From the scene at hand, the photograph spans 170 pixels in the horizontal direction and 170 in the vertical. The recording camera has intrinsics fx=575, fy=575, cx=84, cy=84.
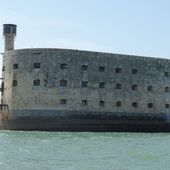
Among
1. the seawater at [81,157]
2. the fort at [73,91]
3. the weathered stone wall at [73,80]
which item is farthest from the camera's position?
the weathered stone wall at [73,80]

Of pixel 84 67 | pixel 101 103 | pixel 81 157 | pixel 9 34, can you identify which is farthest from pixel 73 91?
pixel 81 157

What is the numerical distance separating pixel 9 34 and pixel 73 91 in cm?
654

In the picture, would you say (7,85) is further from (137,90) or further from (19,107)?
(137,90)

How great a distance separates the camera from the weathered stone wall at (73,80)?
1453 inches

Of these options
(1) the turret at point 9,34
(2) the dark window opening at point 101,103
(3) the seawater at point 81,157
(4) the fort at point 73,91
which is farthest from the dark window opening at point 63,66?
(3) the seawater at point 81,157

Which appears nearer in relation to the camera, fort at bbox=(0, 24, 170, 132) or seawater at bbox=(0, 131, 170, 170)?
seawater at bbox=(0, 131, 170, 170)

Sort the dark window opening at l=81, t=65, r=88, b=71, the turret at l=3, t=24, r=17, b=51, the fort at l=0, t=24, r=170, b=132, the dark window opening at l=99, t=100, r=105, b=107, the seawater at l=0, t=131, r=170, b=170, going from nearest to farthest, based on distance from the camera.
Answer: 1. the seawater at l=0, t=131, r=170, b=170
2. the fort at l=0, t=24, r=170, b=132
3. the dark window opening at l=81, t=65, r=88, b=71
4. the dark window opening at l=99, t=100, r=105, b=107
5. the turret at l=3, t=24, r=17, b=51

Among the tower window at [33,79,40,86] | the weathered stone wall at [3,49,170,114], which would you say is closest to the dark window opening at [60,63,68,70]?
the weathered stone wall at [3,49,170,114]

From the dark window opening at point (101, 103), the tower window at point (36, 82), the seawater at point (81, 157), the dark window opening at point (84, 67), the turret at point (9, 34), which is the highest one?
the turret at point (9, 34)

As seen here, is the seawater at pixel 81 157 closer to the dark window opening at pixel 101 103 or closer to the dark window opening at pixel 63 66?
the dark window opening at pixel 63 66

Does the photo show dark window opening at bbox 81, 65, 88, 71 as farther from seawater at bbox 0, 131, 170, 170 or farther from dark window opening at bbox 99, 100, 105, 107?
seawater at bbox 0, 131, 170, 170

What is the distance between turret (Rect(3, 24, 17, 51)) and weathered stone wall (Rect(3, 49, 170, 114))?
5.58 feet

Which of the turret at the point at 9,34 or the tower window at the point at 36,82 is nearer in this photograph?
the tower window at the point at 36,82

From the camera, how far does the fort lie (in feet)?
121
